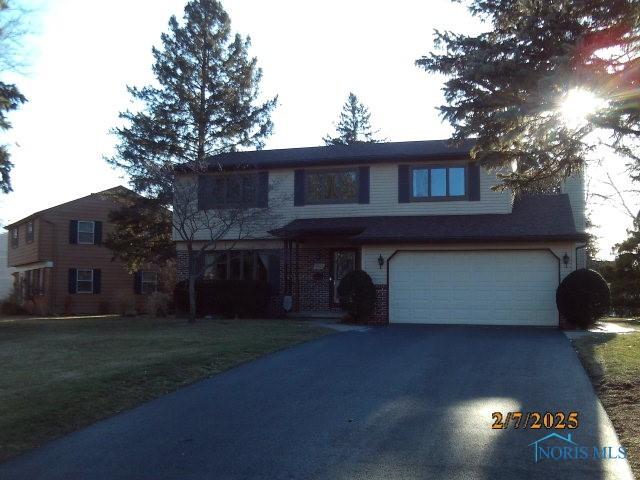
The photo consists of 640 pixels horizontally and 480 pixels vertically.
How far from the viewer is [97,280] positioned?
34688 mm

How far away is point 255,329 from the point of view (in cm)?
1677

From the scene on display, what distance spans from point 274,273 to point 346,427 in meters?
16.0

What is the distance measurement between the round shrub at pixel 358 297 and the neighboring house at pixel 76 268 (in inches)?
652

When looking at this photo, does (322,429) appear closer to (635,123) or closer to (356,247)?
(635,123)

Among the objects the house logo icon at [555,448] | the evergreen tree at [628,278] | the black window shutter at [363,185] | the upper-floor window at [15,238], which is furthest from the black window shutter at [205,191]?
the upper-floor window at [15,238]

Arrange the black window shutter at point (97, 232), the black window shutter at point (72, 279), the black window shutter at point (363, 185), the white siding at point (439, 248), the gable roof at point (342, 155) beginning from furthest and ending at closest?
1. the black window shutter at point (97, 232)
2. the black window shutter at point (72, 279)
3. the black window shutter at point (363, 185)
4. the gable roof at point (342, 155)
5. the white siding at point (439, 248)

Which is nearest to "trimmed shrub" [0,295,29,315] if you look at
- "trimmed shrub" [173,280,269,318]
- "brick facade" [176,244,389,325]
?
"trimmed shrub" [173,280,269,318]

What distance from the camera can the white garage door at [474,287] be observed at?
18.3 metres

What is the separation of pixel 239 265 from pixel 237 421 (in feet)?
53.7

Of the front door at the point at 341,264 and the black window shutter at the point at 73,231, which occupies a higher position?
the black window shutter at the point at 73,231

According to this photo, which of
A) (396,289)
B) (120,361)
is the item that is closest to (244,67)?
(396,289)

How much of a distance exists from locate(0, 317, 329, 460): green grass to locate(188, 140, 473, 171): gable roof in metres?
6.06

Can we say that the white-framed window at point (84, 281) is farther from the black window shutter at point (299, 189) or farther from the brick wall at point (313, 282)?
the black window shutter at point (299, 189)

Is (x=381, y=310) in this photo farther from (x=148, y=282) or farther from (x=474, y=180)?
(x=148, y=282)
